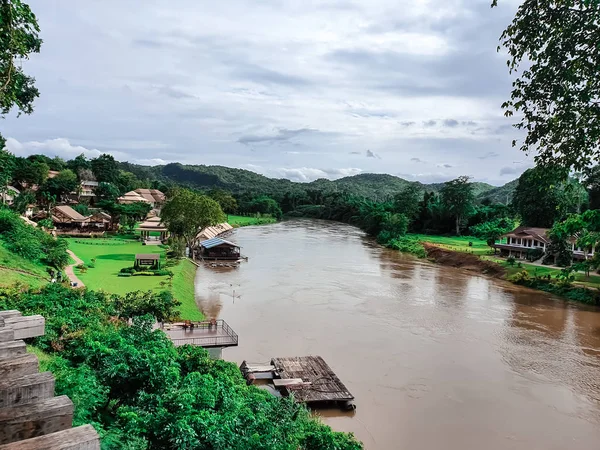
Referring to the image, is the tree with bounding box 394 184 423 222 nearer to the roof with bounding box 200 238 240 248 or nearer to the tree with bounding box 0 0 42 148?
the roof with bounding box 200 238 240 248

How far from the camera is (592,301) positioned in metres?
30.2

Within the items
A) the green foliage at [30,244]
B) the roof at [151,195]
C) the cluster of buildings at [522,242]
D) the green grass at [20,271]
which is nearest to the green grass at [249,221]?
the roof at [151,195]

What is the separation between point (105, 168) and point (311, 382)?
251ft

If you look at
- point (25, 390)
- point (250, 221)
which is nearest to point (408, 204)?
point (250, 221)

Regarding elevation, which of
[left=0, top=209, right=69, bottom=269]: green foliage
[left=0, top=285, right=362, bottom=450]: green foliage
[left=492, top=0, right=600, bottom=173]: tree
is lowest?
[left=0, top=285, right=362, bottom=450]: green foliage

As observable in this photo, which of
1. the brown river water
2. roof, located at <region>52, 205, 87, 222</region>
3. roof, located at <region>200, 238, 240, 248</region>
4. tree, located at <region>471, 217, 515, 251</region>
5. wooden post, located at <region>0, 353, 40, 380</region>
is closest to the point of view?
wooden post, located at <region>0, 353, 40, 380</region>

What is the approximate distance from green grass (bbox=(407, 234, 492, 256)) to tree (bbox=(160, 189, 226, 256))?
90.7 ft

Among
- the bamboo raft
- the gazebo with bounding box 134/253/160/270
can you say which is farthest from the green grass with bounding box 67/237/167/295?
the bamboo raft

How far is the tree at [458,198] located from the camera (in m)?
66.1

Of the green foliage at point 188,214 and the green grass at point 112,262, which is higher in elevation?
the green foliage at point 188,214

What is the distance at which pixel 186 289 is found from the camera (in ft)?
90.6

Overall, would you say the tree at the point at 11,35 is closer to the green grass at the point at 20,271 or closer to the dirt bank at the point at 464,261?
the green grass at the point at 20,271

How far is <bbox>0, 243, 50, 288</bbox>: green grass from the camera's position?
18686 millimetres

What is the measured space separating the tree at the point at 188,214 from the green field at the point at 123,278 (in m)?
2.67
